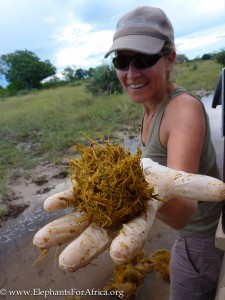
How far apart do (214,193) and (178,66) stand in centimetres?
144

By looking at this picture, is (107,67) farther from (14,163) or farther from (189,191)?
(189,191)

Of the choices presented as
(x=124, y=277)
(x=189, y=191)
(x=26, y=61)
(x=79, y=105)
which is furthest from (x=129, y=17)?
(x=26, y=61)

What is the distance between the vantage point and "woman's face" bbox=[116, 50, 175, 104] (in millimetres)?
1771

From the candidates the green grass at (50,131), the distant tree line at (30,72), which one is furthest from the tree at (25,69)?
the green grass at (50,131)

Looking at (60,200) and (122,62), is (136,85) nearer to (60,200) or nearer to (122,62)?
(122,62)

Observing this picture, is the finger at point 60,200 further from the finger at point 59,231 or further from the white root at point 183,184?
the white root at point 183,184

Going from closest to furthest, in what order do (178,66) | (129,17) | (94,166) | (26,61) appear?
(94,166) → (129,17) → (178,66) → (26,61)

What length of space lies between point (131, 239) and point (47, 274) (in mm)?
3055

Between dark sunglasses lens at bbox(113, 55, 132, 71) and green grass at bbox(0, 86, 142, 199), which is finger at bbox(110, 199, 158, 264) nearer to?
dark sunglasses lens at bbox(113, 55, 132, 71)

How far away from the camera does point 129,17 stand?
1729 millimetres

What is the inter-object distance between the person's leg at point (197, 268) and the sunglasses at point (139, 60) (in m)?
1.19

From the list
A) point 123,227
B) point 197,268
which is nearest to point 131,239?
point 123,227

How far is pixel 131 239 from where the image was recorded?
1067 mm

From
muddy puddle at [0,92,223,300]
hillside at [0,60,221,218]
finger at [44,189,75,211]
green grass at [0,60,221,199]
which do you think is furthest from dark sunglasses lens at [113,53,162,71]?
green grass at [0,60,221,199]
